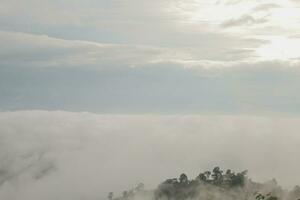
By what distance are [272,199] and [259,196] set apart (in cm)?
259

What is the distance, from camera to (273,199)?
45688 millimetres

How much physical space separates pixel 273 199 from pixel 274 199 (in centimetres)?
9

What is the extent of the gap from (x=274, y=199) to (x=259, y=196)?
265 cm

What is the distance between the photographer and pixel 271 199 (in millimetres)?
45969

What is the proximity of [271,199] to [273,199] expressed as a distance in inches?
12.1

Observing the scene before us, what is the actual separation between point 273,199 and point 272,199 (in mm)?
99

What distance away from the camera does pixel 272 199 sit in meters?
45.8

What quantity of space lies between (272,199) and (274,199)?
18cm

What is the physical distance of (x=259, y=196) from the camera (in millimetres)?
43812

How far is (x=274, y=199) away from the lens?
150ft

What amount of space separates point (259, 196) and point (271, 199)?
275 cm
